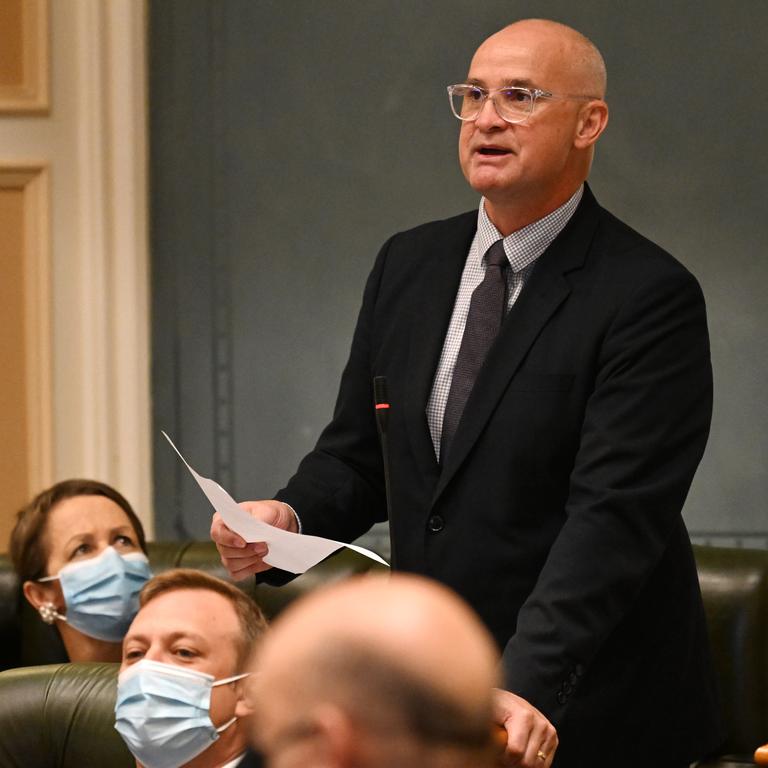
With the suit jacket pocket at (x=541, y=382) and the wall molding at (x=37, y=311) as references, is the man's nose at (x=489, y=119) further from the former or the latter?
the wall molding at (x=37, y=311)

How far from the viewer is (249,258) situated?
16.2 ft

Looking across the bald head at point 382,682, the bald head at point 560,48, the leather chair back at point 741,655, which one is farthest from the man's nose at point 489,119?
the leather chair back at point 741,655

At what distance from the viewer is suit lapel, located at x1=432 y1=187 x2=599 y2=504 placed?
2309 mm

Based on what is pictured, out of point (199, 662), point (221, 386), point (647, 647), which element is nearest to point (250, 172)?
point (221, 386)

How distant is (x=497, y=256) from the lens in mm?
2453

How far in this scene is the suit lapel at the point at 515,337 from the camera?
2309 mm

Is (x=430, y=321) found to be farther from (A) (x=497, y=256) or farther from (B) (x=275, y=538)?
(B) (x=275, y=538)

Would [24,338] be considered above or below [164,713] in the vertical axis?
above

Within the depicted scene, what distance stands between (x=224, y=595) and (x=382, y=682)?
2.02 metres

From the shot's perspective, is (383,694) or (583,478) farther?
(583,478)

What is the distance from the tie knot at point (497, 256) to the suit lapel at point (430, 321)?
8 cm

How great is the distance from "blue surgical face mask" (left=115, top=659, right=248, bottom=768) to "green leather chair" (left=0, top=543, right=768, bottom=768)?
0.10 metres

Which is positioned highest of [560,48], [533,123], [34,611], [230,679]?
[560,48]

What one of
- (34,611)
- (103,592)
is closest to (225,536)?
(103,592)
